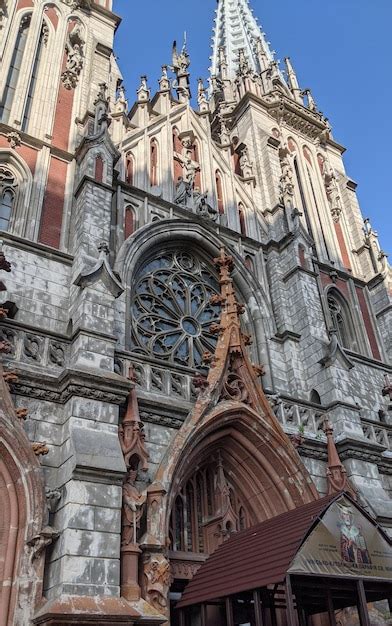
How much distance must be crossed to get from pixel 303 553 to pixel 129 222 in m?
9.61

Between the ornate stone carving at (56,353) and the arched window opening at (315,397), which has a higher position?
the arched window opening at (315,397)

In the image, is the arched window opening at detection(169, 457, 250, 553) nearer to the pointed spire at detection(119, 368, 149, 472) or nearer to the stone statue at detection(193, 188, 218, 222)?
the pointed spire at detection(119, 368, 149, 472)

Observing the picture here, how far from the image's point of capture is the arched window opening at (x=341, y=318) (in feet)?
59.7

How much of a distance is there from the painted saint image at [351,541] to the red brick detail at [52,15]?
53.6ft

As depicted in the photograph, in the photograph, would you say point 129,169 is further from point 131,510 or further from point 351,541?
point 351,541

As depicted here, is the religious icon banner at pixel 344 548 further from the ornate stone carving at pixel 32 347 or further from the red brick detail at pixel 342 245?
the red brick detail at pixel 342 245

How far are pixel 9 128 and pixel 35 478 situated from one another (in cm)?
942

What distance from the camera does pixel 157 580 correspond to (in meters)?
8.76

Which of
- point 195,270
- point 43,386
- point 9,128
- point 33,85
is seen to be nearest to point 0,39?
point 33,85

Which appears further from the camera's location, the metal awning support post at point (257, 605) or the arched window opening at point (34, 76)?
the arched window opening at point (34, 76)

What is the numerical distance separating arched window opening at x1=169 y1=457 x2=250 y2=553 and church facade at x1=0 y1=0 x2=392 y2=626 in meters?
0.04

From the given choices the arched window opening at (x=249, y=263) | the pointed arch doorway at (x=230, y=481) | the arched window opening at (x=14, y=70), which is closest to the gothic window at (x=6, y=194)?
the arched window opening at (x=14, y=70)

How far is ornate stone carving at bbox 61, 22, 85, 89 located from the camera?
1728cm

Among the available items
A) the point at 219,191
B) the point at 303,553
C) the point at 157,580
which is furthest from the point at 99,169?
the point at 303,553
